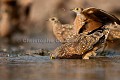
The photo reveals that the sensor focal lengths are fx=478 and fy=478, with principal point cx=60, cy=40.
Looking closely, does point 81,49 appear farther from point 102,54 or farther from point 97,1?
point 97,1

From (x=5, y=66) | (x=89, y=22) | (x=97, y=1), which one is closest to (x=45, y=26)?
(x=97, y=1)

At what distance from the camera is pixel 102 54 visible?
31.3ft

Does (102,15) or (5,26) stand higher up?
(5,26)

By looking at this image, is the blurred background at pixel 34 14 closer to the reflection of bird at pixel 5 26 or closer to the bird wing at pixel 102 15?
→ the reflection of bird at pixel 5 26

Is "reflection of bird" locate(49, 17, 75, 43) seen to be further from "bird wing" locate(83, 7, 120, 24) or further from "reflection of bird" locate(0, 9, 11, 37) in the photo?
"reflection of bird" locate(0, 9, 11, 37)

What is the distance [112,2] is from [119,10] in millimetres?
413

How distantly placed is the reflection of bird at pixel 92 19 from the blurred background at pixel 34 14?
23.5 feet

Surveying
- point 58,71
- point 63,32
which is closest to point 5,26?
point 63,32

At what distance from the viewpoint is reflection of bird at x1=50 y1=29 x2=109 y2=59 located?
8562 mm

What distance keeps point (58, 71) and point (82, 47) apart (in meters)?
2.18

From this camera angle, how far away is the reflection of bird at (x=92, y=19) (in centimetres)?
905

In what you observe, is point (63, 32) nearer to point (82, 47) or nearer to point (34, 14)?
point (82, 47)

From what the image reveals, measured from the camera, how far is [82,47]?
28.1 ft

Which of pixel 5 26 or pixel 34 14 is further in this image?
pixel 34 14
